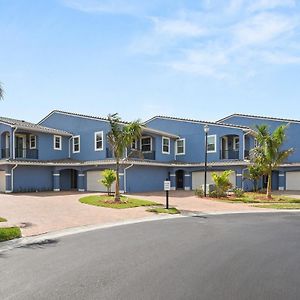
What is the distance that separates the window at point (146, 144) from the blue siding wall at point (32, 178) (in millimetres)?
9407

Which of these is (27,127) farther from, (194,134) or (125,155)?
(194,134)

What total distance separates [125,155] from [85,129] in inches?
228

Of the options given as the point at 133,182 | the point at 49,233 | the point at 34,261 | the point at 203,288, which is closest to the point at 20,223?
the point at 49,233

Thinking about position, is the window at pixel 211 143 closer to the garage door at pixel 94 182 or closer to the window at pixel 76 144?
the garage door at pixel 94 182

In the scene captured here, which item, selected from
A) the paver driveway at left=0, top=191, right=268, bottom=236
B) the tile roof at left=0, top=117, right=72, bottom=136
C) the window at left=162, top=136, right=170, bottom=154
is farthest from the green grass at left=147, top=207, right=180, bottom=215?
the window at left=162, top=136, right=170, bottom=154

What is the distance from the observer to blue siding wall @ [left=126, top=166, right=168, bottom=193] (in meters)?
31.2

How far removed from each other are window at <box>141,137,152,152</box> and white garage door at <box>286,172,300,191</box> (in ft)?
47.6

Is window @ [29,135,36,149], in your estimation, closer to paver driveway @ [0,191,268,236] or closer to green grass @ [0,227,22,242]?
paver driveway @ [0,191,268,236]

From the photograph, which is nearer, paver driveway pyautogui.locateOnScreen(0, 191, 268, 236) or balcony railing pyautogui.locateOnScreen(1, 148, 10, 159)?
paver driveway pyautogui.locateOnScreen(0, 191, 268, 236)

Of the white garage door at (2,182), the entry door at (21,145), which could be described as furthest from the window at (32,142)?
the white garage door at (2,182)

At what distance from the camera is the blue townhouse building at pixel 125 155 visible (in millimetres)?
31016

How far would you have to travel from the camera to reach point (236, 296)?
592cm

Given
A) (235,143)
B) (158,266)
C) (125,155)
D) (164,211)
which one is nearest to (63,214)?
(164,211)

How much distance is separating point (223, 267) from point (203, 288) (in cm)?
153
